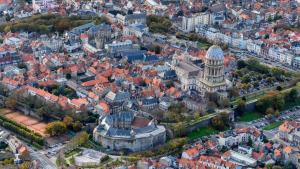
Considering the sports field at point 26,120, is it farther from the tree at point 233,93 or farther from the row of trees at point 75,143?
the tree at point 233,93

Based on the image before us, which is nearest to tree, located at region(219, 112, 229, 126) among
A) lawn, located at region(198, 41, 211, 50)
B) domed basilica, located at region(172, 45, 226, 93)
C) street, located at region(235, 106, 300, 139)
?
street, located at region(235, 106, 300, 139)

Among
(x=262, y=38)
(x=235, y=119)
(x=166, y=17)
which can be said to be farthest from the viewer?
(x=166, y=17)

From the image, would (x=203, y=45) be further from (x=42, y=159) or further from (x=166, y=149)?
(x=42, y=159)

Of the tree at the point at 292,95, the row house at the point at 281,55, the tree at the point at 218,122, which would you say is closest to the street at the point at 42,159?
the tree at the point at 218,122

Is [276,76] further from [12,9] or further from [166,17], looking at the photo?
[12,9]

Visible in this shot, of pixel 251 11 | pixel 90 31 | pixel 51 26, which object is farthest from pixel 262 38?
pixel 51 26

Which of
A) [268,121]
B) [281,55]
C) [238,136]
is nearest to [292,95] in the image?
[268,121]
